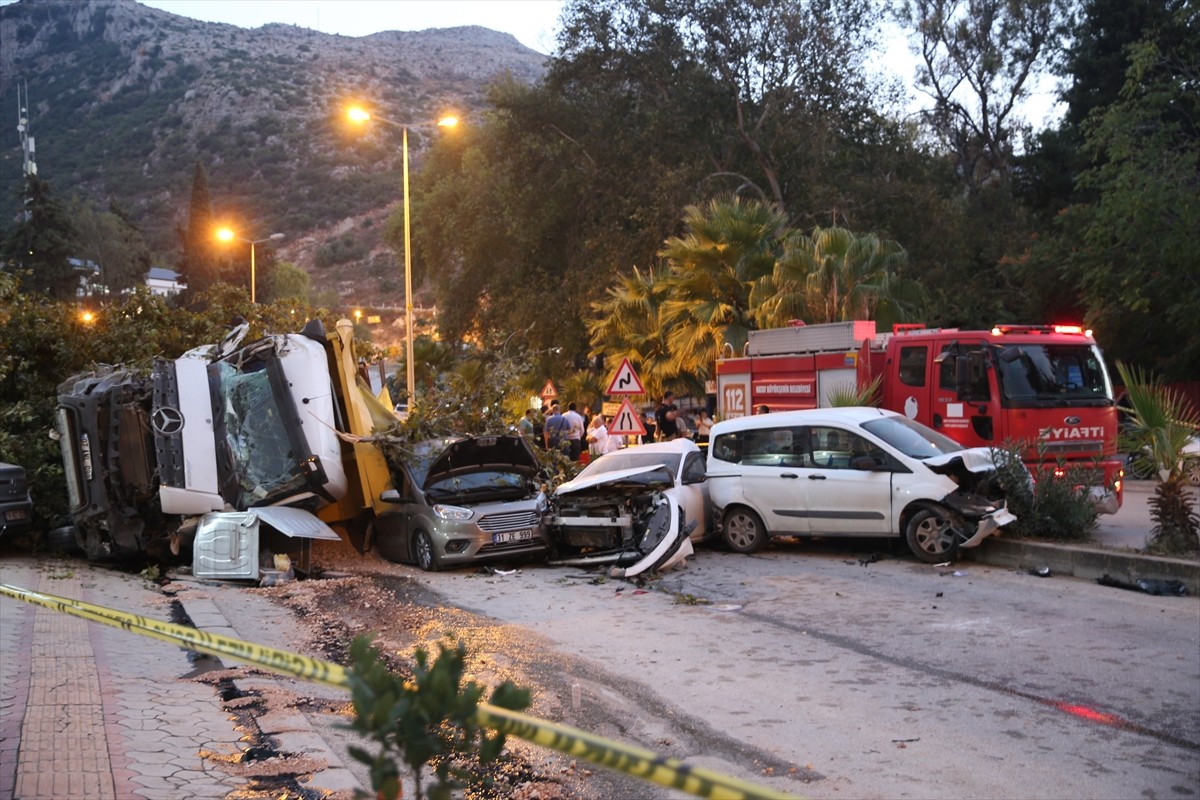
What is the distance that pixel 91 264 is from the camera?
66875 mm

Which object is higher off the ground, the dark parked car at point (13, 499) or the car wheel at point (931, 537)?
the dark parked car at point (13, 499)

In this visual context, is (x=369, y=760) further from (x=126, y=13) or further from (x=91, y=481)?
(x=126, y=13)

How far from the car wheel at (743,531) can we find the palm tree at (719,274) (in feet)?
31.9

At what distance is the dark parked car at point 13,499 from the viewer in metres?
13.2

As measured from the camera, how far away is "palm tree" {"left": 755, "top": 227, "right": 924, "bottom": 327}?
2234 centimetres

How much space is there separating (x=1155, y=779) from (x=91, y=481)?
1142cm

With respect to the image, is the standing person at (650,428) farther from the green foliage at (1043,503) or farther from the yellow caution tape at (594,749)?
the yellow caution tape at (594,749)

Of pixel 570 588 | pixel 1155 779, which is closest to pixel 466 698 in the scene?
pixel 1155 779

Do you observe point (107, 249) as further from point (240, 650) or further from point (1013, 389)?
point (240, 650)

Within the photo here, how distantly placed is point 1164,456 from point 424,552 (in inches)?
319

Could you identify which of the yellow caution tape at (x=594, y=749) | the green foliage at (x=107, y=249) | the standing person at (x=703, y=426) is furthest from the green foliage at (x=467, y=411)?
the green foliage at (x=107, y=249)

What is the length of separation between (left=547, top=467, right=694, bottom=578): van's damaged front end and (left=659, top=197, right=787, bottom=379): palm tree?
10.8m

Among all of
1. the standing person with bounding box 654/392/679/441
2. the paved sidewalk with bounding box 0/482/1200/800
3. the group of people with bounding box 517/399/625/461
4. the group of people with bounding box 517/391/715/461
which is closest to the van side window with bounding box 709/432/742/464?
the paved sidewalk with bounding box 0/482/1200/800

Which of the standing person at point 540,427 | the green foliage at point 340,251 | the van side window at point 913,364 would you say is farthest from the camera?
the green foliage at point 340,251
